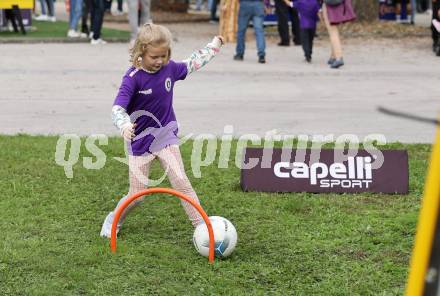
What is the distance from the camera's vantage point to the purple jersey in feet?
20.9

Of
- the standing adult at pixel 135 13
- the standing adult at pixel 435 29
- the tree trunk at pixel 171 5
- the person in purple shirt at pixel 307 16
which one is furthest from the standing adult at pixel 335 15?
the tree trunk at pixel 171 5

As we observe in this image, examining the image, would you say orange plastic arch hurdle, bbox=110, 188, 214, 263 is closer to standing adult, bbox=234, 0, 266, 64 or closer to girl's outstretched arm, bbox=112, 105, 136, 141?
girl's outstretched arm, bbox=112, 105, 136, 141

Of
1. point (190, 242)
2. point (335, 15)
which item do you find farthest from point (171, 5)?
point (190, 242)

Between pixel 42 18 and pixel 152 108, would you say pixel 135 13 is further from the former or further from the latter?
pixel 152 108

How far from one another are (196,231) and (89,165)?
3.13 metres

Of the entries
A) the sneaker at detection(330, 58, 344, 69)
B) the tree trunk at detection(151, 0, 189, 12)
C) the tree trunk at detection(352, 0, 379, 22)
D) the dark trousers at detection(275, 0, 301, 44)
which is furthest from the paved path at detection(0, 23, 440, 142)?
the tree trunk at detection(151, 0, 189, 12)

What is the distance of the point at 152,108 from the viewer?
6.46m

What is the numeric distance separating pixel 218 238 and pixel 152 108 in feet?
3.25

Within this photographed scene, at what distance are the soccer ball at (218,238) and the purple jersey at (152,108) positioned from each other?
637 mm

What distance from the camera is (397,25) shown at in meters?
25.1

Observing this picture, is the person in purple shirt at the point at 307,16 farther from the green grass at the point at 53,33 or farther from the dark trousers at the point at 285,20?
the green grass at the point at 53,33

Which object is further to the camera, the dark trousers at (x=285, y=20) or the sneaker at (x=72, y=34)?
Answer: the sneaker at (x=72, y=34)

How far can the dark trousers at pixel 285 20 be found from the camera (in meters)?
20.3

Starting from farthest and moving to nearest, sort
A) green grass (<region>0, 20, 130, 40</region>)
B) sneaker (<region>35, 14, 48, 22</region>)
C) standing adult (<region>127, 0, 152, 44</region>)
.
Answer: sneaker (<region>35, 14, 48, 22</region>)
green grass (<region>0, 20, 130, 40</region>)
standing adult (<region>127, 0, 152, 44</region>)
